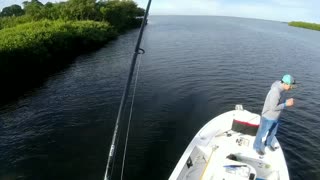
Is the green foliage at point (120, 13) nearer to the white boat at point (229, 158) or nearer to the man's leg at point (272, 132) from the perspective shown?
the white boat at point (229, 158)

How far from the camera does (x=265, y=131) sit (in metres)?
11.3

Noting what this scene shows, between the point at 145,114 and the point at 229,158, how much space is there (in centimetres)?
1012

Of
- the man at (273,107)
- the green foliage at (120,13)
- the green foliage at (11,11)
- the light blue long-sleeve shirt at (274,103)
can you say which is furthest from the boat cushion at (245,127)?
the green foliage at (11,11)

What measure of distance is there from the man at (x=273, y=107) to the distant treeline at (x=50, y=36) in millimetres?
25201

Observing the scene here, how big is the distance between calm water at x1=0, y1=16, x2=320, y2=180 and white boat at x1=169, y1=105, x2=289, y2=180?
2.62 meters

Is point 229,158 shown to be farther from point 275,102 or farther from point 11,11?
point 11,11

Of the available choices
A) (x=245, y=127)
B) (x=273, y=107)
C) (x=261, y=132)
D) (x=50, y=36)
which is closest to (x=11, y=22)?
(x=50, y=36)

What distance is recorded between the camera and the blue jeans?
36.4 ft

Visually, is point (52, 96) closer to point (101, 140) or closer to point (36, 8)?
point (101, 140)

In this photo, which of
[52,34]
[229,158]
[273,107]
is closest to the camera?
[273,107]

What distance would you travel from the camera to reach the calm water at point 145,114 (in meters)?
15.1

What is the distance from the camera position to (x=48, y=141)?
58.1 feet

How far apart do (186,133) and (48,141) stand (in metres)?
8.34

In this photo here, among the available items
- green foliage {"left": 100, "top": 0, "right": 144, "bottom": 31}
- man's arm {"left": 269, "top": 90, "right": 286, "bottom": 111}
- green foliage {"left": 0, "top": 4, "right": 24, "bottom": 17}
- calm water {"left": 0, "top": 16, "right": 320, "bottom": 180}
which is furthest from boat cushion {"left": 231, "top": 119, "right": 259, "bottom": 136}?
green foliage {"left": 0, "top": 4, "right": 24, "bottom": 17}
